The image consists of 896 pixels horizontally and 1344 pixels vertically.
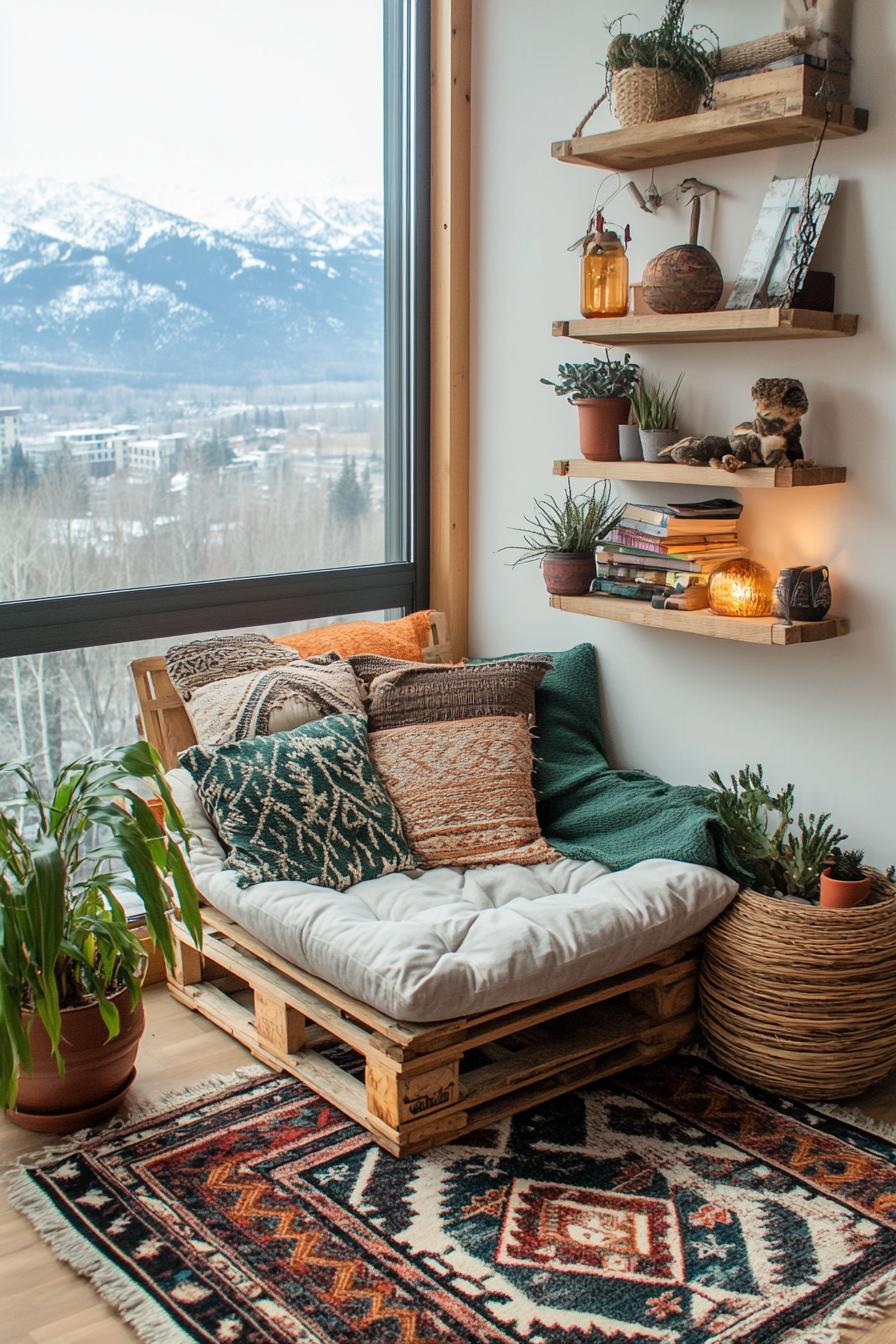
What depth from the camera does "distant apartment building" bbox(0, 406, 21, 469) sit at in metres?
2.84

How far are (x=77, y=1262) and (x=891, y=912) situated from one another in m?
1.54

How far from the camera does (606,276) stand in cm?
288

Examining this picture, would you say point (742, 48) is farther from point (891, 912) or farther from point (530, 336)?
point (891, 912)

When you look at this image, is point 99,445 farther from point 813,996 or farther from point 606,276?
point 813,996

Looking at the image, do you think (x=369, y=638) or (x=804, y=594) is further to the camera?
(x=369, y=638)

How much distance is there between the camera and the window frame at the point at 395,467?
10.2 ft

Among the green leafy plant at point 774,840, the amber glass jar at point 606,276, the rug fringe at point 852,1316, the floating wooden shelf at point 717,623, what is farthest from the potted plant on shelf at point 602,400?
the rug fringe at point 852,1316

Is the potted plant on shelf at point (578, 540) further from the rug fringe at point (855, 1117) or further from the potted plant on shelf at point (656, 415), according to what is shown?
the rug fringe at point (855, 1117)

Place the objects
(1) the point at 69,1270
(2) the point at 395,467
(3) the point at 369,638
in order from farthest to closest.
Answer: (2) the point at 395,467
(3) the point at 369,638
(1) the point at 69,1270

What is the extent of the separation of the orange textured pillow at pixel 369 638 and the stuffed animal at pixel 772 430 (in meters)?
1.01

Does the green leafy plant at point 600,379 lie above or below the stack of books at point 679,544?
above

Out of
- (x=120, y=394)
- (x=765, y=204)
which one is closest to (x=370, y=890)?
(x=120, y=394)

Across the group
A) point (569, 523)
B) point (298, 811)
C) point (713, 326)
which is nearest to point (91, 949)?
point (298, 811)

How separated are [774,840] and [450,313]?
165 cm
